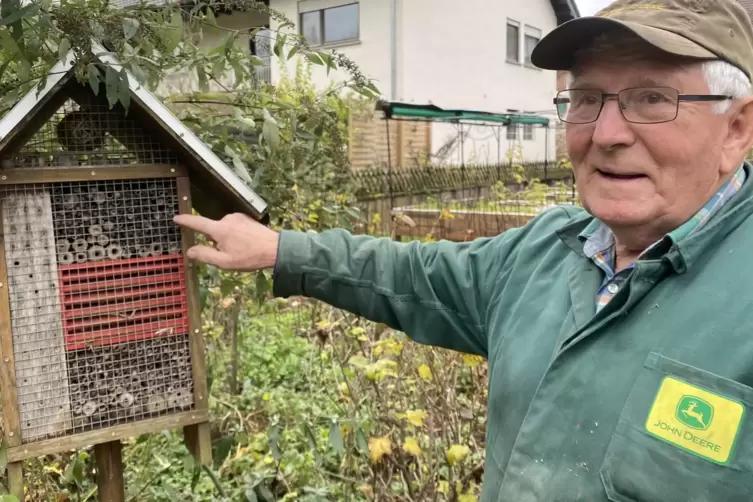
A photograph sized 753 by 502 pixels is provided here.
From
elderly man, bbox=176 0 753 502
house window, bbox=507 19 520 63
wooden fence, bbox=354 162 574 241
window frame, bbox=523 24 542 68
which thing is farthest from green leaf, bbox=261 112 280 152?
window frame, bbox=523 24 542 68

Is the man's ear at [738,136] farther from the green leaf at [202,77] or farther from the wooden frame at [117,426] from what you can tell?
the green leaf at [202,77]

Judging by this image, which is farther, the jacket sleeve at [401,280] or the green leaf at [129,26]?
the jacket sleeve at [401,280]

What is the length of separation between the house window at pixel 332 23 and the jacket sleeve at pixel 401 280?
40.1 feet

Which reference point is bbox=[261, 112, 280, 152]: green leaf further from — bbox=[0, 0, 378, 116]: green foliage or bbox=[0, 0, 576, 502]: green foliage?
bbox=[0, 0, 378, 116]: green foliage

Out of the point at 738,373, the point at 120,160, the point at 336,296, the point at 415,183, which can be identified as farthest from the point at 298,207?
the point at 415,183

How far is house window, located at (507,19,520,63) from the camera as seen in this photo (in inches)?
689

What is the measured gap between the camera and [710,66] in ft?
4.46

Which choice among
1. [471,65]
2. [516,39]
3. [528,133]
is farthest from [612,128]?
[528,133]

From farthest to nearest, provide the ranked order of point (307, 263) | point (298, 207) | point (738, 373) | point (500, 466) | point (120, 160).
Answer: point (298, 207) → point (307, 263) → point (120, 160) → point (500, 466) → point (738, 373)

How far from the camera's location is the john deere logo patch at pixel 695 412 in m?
1.18

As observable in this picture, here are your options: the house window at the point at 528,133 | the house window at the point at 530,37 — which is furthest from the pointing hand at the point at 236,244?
the house window at the point at 528,133

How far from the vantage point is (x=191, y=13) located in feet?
6.48

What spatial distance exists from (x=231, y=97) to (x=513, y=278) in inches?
54.9

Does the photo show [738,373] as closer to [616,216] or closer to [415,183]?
[616,216]
